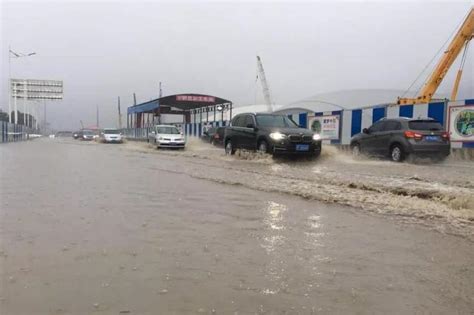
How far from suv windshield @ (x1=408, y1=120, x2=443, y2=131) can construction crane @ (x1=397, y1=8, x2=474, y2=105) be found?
515 inches

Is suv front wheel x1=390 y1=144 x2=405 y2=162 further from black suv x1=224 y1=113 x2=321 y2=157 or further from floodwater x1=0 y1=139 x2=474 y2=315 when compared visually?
floodwater x1=0 y1=139 x2=474 y2=315

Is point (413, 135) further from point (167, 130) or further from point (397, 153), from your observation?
point (167, 130)

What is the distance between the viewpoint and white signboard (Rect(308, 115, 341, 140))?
65.3 ft

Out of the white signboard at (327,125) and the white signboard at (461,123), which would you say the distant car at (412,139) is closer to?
the white signboard at (461,123)

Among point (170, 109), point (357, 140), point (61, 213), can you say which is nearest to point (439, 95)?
point (170, 109)

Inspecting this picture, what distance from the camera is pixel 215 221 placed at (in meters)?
5.58

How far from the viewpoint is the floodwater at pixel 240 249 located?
319cm

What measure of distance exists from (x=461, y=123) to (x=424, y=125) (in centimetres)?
263

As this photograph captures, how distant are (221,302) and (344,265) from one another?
1.31m

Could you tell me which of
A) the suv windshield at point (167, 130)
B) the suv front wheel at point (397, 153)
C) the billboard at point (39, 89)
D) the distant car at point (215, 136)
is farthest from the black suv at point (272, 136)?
the billboard at point (39, 89)

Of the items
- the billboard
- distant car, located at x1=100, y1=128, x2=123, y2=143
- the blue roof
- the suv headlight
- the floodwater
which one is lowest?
the floodwater

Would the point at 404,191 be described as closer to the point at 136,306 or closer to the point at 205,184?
the point at 205,184

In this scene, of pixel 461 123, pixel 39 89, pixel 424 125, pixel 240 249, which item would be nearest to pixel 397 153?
pixel 424 125

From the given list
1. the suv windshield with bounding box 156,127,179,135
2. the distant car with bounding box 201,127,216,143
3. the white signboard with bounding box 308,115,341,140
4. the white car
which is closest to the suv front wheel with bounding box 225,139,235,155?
the white signboard with bounding box 308,115,341,140
